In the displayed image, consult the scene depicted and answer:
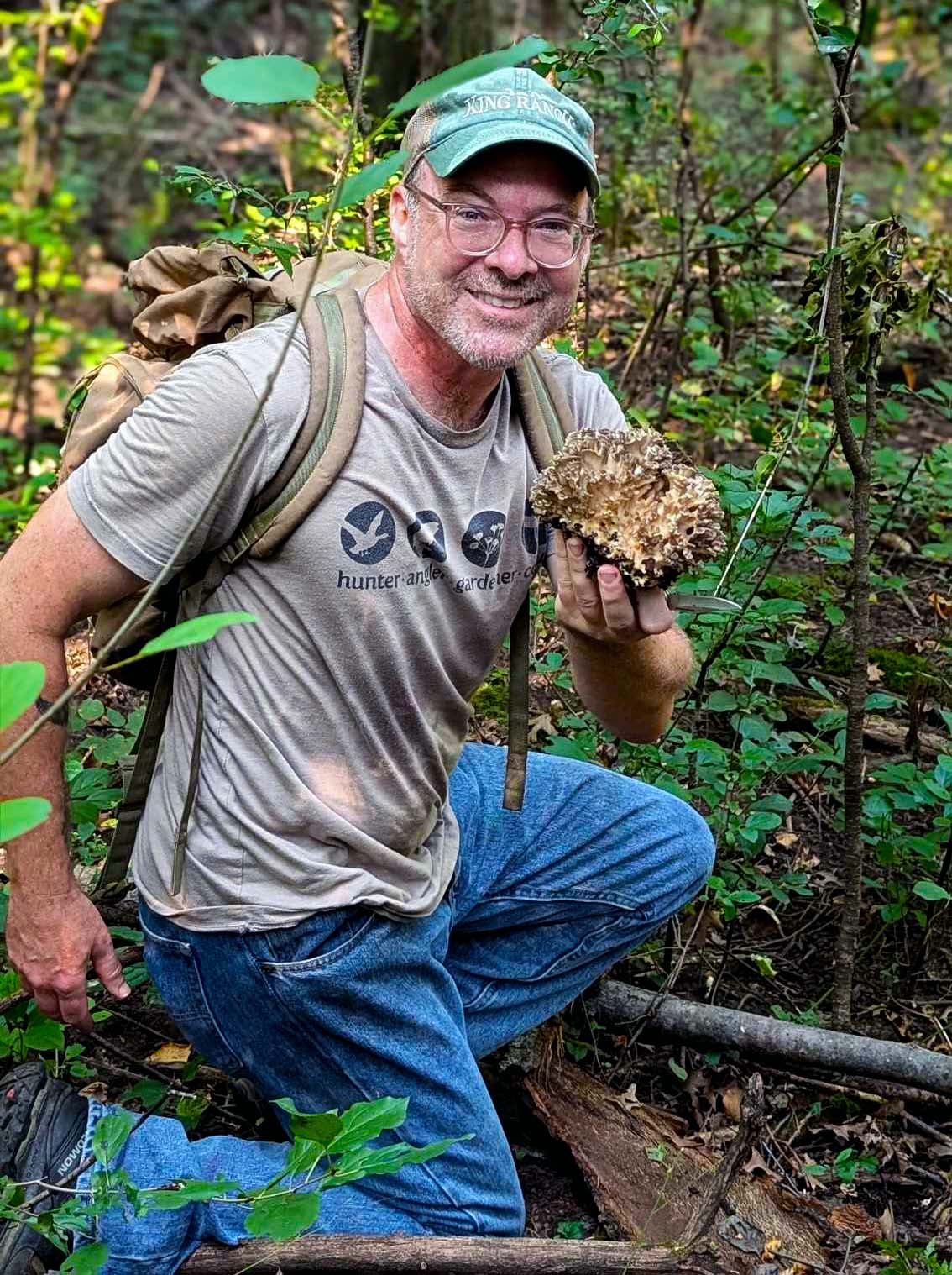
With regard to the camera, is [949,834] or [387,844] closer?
[387,844]

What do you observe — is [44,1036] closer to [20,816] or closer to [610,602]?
[610,602]

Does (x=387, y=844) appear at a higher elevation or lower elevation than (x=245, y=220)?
lower

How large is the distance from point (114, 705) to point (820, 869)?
6.89 feet

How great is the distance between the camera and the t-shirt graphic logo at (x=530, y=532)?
9.68 ft

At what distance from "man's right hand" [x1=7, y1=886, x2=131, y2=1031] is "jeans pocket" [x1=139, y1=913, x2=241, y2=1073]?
0.64 ft

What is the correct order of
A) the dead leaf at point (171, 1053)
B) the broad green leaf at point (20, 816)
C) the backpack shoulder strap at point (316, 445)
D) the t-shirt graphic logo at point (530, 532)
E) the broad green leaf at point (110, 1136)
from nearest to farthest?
1. the broad green leaf at point (20, 816)
2. the broad green leaf at point (110, 1136)
3. the backpack shoulder strap at point (316, 445)
4. the t-shirt graphic logo at point (530, 532)
5. the dead leaf at point (171, 1053)

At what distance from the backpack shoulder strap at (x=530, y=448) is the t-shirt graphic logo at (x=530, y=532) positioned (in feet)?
0.33

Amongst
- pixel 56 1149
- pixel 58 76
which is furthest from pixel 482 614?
pixel 58 76

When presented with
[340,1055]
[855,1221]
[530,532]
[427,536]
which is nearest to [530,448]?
[530,532]

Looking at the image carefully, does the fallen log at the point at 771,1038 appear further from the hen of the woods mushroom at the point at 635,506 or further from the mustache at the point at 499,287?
the mustache at the point at 499,287

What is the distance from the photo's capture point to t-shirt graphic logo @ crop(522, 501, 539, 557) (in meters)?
2.95

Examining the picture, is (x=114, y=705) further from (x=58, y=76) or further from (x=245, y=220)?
(x=58, y=76)

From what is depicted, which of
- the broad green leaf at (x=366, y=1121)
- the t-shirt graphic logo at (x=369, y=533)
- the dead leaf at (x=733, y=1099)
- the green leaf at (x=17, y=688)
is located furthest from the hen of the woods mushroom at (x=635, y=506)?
the green leaf at (x=17, y=688)

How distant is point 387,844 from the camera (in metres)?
2.92
